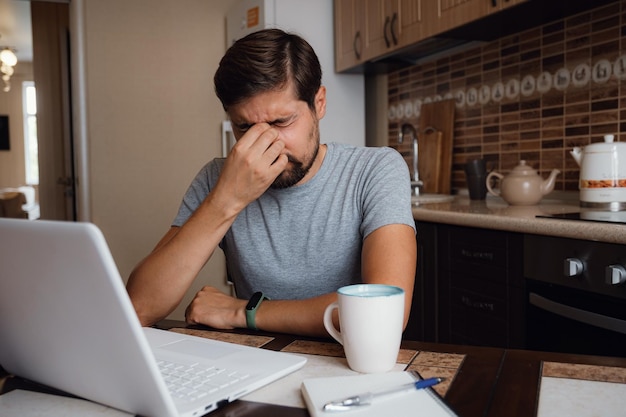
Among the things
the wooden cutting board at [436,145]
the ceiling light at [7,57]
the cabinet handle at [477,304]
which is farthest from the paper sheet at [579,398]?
the ceiling light at [7,57]

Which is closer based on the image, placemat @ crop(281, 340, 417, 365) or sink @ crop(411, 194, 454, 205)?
placemat @ crop(281, 340, 417, 365)

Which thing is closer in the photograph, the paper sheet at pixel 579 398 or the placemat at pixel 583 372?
the paper sheet at pixel 579 398

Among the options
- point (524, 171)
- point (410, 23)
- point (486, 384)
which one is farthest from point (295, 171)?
point (410, 23)

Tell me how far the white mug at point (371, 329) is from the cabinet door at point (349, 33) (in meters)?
2.56

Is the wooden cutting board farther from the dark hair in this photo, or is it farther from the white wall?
the dark hair

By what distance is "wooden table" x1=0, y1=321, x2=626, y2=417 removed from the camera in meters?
0.66

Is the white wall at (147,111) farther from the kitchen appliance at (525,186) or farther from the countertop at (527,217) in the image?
the kitchen appliance at (525,186)

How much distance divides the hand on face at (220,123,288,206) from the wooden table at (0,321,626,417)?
0.41m

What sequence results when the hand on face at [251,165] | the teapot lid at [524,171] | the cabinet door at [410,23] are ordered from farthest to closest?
the cabinet door at [410,23] < the teapot lid at [524,171] < the hand on face at [251,165]

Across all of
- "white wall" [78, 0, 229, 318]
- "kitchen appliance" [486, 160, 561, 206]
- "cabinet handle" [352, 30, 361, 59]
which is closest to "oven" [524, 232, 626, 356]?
"kitchen appliance" [486, 160, 561, 206]

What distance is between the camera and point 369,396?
67 centimetres

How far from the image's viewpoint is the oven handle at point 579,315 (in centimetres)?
155

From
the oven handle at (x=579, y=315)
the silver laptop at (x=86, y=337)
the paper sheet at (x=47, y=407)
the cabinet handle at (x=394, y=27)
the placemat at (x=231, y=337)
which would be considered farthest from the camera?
the cabinet handle at (x=394, y=27)

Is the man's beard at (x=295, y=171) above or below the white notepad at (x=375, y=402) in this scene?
above
